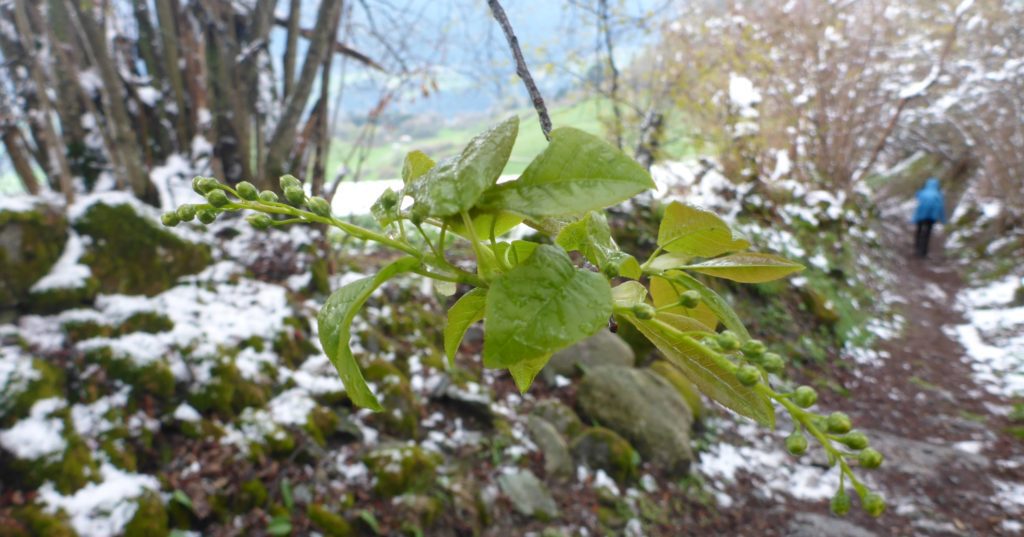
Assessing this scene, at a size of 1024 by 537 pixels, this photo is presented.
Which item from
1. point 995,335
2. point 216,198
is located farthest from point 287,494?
point 995,335

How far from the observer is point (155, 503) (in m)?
2.18

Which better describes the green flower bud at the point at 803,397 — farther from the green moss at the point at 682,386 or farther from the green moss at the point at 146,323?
the green moss at the point at 682,386

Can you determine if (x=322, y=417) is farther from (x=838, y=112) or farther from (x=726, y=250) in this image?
(x=838, y=112)

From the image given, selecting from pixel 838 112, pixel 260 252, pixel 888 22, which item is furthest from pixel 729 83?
pixel 260 252

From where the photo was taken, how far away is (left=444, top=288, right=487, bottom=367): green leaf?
1.89ft

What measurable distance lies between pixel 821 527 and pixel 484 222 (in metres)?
3.70

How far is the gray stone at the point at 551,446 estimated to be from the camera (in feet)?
11.1

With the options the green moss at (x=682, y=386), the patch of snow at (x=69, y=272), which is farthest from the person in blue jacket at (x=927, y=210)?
the patch of snow at (x=69, y=272)

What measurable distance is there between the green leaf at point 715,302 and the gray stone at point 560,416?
3241 millimetres

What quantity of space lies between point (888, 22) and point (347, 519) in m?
11.6

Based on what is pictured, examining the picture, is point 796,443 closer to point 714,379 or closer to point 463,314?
point 714,379

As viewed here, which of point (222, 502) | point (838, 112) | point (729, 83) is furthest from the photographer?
point (838, 112)

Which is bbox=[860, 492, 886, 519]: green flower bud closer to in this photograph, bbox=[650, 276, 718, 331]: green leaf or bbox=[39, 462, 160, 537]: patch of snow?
bbox=[650, 276, 718, 331]: green leaf

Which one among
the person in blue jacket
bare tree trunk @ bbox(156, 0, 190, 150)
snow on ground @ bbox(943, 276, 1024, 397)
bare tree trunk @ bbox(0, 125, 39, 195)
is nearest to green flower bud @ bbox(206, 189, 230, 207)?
bare tree trunk @ bbox(0, 125, 39, 195)
